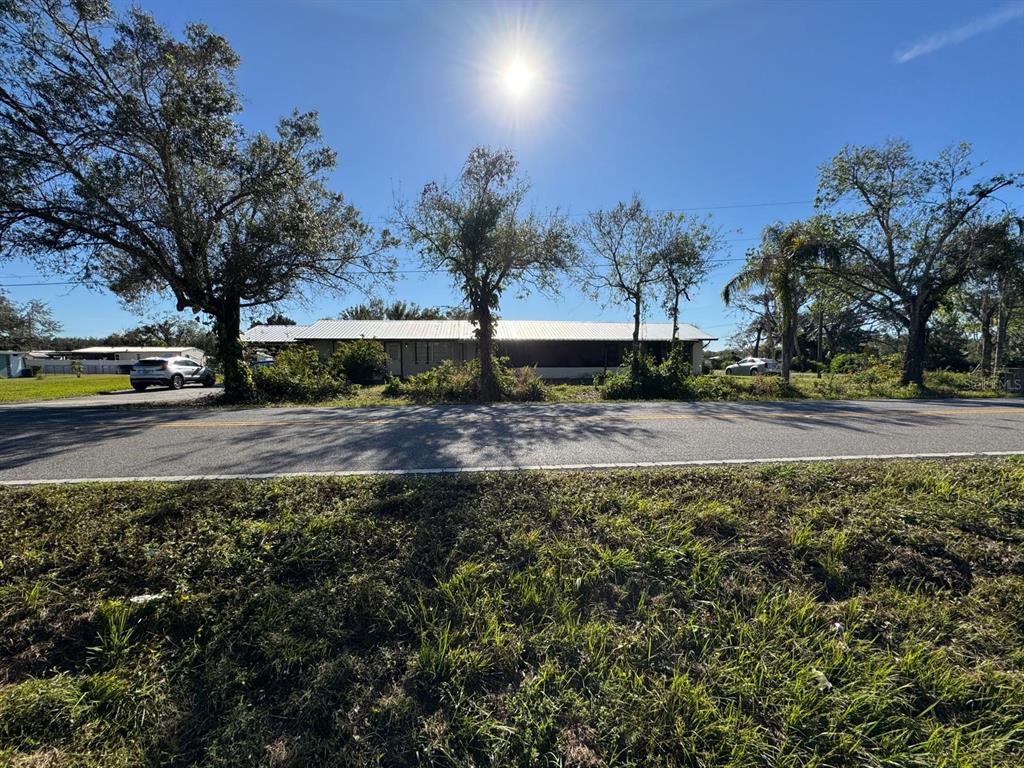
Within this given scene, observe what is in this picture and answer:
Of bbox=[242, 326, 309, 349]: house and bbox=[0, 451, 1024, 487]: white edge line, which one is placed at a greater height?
bbox=[242, 326, 309, 349]: house

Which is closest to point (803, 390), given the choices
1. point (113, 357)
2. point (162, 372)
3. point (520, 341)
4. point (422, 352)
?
point (520, 341)

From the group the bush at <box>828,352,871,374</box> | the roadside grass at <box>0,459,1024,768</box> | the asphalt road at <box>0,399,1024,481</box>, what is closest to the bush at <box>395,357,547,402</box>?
the asphalt road at <box>0,399,1024,481</box>

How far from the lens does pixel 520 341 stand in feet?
93.4

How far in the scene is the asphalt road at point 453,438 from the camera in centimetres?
527

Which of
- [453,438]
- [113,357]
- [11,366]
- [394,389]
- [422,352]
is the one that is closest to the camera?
[453,438]

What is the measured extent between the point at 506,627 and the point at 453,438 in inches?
178

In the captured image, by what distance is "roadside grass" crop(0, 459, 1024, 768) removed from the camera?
1979 mm

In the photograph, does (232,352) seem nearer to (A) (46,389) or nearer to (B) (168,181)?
(B) (168,181)

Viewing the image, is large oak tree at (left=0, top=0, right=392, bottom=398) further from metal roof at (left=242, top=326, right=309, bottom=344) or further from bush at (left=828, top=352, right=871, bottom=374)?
bush at (left=828, top=352, right=871, bottom=374)

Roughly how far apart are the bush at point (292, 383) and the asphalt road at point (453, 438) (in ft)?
12.7

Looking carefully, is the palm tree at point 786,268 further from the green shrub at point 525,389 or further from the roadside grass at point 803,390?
the green shrub at point 525,389

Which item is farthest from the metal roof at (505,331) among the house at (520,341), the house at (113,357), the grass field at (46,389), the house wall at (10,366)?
the house wall at (10,366)

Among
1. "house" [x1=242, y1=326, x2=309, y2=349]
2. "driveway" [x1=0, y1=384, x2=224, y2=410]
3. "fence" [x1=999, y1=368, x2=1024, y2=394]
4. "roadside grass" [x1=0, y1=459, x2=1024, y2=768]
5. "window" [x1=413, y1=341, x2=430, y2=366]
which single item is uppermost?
"house" [x1=242, y1=326, x2=309, y2=349]

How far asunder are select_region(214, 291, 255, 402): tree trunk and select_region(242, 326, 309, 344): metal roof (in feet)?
43.5
